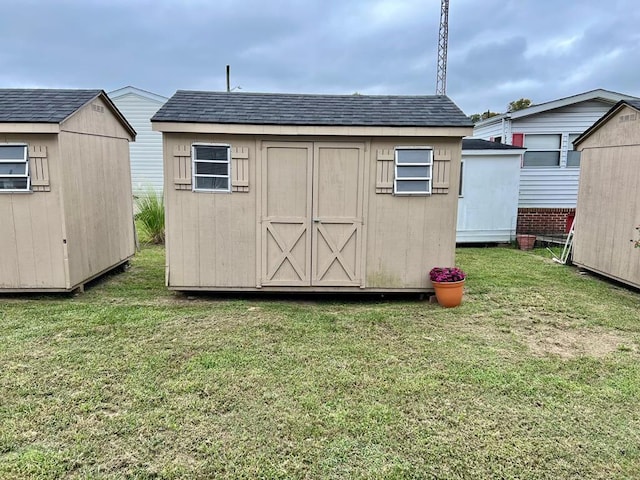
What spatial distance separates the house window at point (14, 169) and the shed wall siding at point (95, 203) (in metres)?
0.44

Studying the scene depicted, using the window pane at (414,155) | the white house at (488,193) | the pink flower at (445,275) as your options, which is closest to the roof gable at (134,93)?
the white house at (488,193)

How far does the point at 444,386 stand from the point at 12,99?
6148mm

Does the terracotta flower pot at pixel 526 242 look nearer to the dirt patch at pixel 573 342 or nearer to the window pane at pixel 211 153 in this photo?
the dirt patch at pixel 573 342

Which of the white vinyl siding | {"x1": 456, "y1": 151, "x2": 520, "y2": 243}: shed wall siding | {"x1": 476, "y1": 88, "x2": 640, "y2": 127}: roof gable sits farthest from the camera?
the white vinyl siding

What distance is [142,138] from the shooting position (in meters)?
14.3

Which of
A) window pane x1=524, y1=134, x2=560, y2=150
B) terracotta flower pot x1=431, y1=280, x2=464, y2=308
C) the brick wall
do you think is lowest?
terracotta flower pot x1=431, y1=280, x2=464, y2=308

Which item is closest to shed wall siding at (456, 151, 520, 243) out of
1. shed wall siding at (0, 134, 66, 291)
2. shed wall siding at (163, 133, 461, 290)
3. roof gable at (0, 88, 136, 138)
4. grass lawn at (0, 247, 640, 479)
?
grass lawn at (0, 247, 640, 479)

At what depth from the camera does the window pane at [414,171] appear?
5.48m

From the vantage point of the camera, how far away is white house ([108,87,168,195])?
14258 mm

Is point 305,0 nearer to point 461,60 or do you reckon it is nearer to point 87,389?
point 87,389

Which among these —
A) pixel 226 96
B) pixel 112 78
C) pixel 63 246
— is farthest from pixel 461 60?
pixel 63 246

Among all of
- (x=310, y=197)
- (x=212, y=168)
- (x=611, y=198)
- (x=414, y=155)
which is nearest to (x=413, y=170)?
(x=414, y=155)

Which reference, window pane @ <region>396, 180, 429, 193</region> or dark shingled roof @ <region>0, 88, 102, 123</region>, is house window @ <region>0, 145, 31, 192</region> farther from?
window pane @ <region>396, 180, 429, 193</region>

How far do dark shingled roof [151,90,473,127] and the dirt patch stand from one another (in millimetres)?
2505
